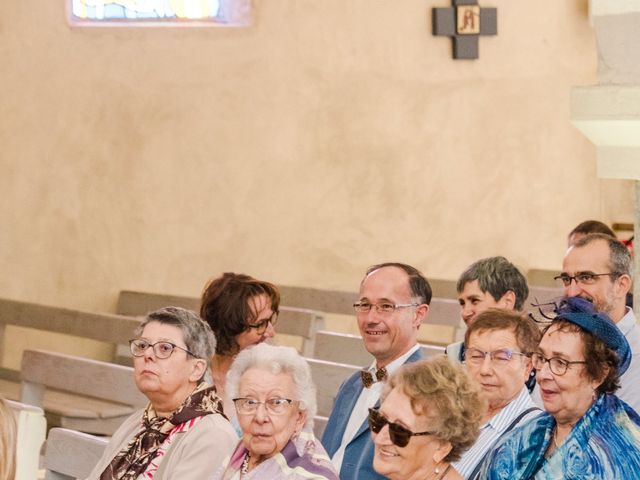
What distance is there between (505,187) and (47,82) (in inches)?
137

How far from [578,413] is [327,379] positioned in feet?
8.44

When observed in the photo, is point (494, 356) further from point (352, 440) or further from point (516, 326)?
point (352, 440)

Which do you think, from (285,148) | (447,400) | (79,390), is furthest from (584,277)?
(285,148)

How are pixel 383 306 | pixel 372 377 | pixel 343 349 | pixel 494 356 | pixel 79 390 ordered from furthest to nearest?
pixel 343 349 < pixel 79 390 < pixel 383 306 < pixel 372 377 < pixel 494 356

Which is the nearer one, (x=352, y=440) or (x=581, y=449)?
(x=581, y=449)

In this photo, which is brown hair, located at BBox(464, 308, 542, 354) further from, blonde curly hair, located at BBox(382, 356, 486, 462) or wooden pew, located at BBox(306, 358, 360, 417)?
wooden pew, located at BBox(306, 358, 360, 417)

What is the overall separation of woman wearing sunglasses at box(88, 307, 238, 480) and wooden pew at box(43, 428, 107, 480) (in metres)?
0.37

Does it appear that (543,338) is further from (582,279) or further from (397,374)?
(582,279)

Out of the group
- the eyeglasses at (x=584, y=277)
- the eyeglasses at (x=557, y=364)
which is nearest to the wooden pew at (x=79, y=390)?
the eyeglasses at (x=584, y=277)

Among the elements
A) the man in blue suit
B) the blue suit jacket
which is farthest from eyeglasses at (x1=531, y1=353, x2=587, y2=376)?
the man in blue suit

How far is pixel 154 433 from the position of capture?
4.21 meters

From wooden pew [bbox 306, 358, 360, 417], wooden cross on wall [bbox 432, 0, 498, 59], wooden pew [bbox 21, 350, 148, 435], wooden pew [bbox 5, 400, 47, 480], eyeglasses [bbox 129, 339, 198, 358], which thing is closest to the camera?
wooden pew [bbox 5, 400, 47, 480]

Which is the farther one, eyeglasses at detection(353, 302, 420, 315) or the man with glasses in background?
the man with glasses in background

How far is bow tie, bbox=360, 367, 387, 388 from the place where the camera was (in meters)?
4.41
